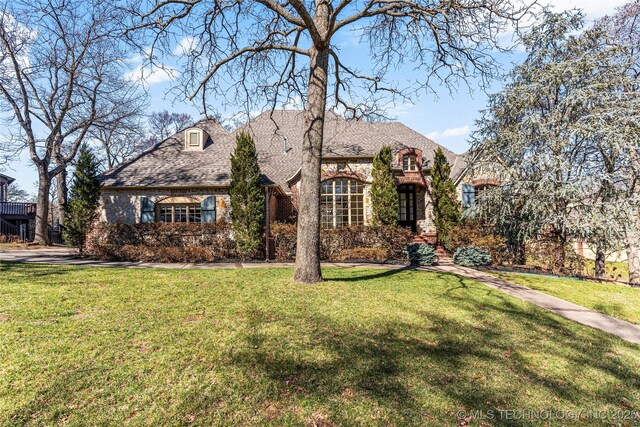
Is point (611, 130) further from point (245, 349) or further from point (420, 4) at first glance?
point (245, 349)

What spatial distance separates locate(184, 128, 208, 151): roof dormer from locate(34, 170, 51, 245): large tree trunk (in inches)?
366

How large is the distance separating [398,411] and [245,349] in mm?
1850

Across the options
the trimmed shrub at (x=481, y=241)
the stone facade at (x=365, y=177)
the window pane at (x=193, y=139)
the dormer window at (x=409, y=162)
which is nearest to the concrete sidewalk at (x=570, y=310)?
the trimmed shrub at (x=481, y=241)

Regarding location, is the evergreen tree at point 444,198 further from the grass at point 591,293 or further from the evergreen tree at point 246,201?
the evergreen tree at point 246,201

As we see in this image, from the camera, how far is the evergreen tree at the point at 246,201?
12148mm

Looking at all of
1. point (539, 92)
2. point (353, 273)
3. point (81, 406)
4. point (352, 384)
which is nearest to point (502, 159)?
point (539, 92)

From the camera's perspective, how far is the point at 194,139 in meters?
17.2

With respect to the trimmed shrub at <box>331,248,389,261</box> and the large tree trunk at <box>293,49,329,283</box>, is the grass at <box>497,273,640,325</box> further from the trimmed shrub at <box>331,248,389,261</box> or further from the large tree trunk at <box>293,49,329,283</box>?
the large tree trunk at <box>293,49,329,283</box>

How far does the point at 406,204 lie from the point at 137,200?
41.9 feet

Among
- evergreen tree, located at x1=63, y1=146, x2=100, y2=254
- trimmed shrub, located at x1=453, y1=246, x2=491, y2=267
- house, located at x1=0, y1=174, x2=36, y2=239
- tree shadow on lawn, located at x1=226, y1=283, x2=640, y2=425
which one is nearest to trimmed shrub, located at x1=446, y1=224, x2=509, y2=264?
trimmed shrub, located at x1=453, y1=246, x2=491, y2=267

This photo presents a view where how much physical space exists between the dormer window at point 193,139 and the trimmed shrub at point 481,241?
513 inches

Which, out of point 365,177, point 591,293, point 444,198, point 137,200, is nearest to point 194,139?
point 137,200

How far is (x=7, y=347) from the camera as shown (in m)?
3.56

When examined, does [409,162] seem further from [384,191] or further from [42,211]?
[42,211]
